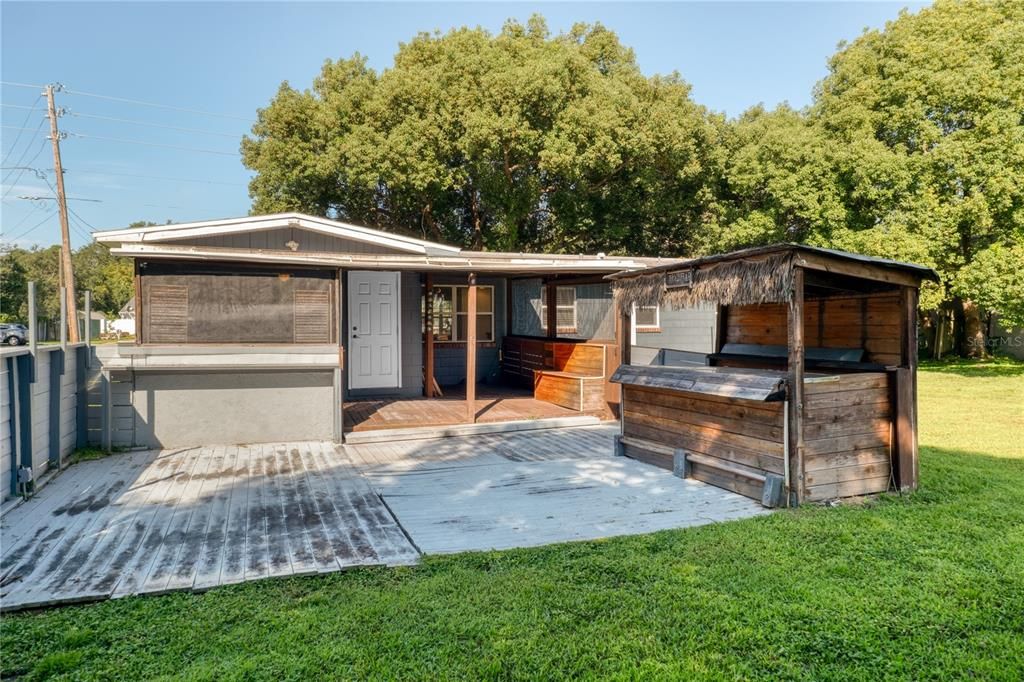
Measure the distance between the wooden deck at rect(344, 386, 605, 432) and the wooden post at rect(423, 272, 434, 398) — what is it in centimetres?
28

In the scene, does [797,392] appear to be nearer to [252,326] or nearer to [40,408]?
[252,326]

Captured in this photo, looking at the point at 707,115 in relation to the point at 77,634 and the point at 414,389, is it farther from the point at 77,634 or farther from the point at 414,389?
the point at 77,634

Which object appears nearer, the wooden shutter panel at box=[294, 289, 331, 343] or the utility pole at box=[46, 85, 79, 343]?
the wooden shutter panel at box=[294, 289, 331, 343]

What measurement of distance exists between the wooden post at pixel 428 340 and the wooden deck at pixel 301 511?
3.28 m

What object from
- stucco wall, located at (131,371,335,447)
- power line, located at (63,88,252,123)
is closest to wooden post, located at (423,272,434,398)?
stucco wall, located at (131,371,335,447)

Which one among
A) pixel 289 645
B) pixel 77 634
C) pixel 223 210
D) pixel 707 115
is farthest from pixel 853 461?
pixel 223 210

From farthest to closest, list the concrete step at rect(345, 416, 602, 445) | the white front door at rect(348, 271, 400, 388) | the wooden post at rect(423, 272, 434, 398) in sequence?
1. the white front door at rect(348, 271, 400, 388)
2. the wooden post at rect(423, 272, 434, 398)
3. the concrete step at rect(345, 416, 602, 445)

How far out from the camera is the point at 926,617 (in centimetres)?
303

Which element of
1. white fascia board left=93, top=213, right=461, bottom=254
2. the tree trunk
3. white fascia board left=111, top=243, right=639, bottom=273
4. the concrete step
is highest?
white fascia board left=93, top=213, right=461, bottom=254

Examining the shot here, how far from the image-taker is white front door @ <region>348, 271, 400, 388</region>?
10297 mm

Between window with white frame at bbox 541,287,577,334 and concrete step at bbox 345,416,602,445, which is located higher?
window with white frame at bbox 541,287,577,334

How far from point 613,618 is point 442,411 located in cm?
643

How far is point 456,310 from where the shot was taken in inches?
486

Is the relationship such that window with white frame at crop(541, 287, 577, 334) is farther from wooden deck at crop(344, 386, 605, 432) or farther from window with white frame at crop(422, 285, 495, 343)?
window with white frame at crop(422, 285, 495, 343)
